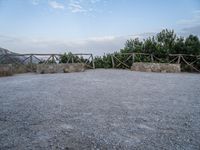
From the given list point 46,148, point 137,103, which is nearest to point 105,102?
point 137,103

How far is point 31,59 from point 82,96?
32.5ft

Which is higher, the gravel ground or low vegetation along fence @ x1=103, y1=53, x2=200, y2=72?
low vegetation along fence @ x1=103, y1=53, x2=200, y2=72

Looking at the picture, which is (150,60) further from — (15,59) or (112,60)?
(15,59)

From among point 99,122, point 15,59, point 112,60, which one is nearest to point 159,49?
point 112,60

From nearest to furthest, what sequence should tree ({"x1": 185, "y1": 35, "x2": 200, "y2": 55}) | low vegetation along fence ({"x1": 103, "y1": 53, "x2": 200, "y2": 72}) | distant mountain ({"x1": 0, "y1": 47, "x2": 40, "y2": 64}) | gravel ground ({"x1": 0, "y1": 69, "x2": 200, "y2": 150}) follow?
gravel ground ({"x1": 0, "y1": 69, "x2": 200, "y2": 150})
distant mountain ({"x1": 0, "y1": 47, "x2": 40, "y2": 64})
low vegetation along fence ({"x1": 103, "y1": 53, "x2": 200, "y2": 72})
tree ({"x1": 185, "y1": 35, "x2": 200, "y2": 55})

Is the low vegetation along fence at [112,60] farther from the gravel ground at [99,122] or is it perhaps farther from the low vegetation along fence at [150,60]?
the gravel ground at [99,122]

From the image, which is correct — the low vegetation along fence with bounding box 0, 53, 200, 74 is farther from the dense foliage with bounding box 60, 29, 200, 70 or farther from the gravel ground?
the gravel ground

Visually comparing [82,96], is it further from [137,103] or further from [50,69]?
[50,69]

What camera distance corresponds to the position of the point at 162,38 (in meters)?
17.0

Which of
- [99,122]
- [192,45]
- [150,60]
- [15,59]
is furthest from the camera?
[150,60]

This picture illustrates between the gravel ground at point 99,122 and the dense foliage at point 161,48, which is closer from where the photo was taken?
the gravel ground at point 99,122

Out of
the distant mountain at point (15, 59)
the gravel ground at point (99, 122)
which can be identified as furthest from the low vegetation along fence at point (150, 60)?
the gravel ground at point (99, 122)

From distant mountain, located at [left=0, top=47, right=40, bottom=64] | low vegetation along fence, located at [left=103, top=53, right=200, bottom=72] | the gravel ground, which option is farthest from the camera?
low vegetation along fence, located at [left=103, top=53, right=200, bottom=72]

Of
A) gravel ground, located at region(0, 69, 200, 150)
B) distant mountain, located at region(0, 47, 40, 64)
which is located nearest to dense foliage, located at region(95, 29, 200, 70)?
distant mountain, located at region(0, 47, 40, 64)
